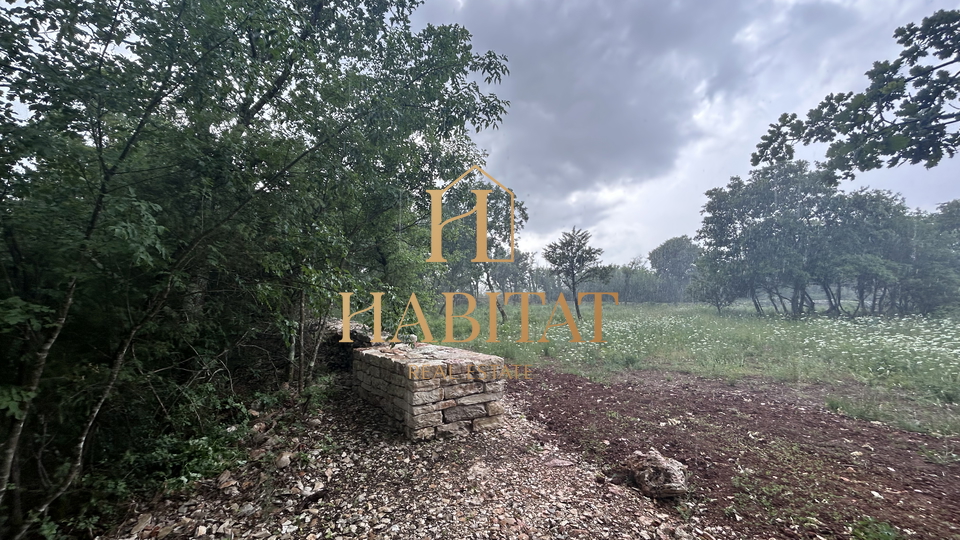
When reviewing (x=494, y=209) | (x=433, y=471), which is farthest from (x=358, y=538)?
(x=494, y=209)

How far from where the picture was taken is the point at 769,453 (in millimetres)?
2879

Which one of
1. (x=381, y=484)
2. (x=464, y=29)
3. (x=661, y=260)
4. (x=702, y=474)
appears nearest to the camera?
(x=381, y=484)

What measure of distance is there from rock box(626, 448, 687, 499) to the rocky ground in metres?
0.06

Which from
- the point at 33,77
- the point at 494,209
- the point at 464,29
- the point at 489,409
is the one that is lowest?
the point at 489,409

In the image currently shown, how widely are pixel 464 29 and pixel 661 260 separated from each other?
20645 millimetres

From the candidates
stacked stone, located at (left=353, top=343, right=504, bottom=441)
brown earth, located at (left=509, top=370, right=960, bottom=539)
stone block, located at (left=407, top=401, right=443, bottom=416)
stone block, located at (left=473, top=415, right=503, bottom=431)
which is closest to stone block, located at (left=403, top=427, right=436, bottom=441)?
stacked stone, located at (left=353, top=343, right=504, bottom=441)

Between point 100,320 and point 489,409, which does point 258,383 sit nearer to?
point 100,320

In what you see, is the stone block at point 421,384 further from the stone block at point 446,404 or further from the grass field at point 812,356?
the grass field at point 812,356

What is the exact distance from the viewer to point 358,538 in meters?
1.94

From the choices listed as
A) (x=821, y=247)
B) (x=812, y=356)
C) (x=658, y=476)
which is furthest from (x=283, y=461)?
(x=821, y=247)

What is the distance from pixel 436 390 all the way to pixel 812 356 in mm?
7208

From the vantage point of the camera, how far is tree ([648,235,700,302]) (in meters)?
20.2

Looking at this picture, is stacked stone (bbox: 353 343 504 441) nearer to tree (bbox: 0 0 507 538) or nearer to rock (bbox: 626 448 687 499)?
tree (bbox: 0 0 507 538)

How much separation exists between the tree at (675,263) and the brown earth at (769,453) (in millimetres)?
17228
